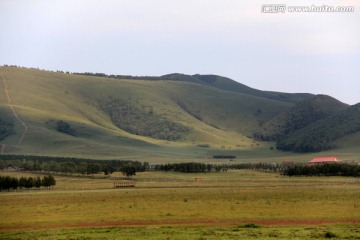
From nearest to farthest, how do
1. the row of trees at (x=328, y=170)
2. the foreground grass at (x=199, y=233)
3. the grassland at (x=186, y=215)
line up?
the foreground grass at (x=199, y=233) < the grassland at (x=186, y=215) < the row of trees at (x=328, y=170)

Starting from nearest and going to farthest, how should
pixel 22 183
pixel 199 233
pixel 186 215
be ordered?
1. pixel 199 233
2. pixel 186 215
3. pixel 22 183

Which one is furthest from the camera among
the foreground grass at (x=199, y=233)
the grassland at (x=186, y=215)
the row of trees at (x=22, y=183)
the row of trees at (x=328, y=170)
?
the row of trees at (x=328, y=170)

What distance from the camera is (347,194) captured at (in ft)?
327

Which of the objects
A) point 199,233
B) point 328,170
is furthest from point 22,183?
point 199,233

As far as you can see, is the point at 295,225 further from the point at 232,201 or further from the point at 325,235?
the point at 232,201

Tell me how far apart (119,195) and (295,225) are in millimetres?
51288

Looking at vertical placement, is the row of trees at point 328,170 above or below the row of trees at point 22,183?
above

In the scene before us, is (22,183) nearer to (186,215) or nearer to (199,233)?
(186,215)

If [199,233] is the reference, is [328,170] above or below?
above

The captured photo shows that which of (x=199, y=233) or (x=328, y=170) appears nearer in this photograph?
(x=199, y=233)

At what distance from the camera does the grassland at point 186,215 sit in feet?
183

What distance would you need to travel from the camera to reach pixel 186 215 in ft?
239

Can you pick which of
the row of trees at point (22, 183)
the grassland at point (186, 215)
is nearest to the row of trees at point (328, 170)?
the grassland at point (186, 215)

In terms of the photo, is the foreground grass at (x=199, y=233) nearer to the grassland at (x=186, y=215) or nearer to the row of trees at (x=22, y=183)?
the grassland at (x=186, y=215)
